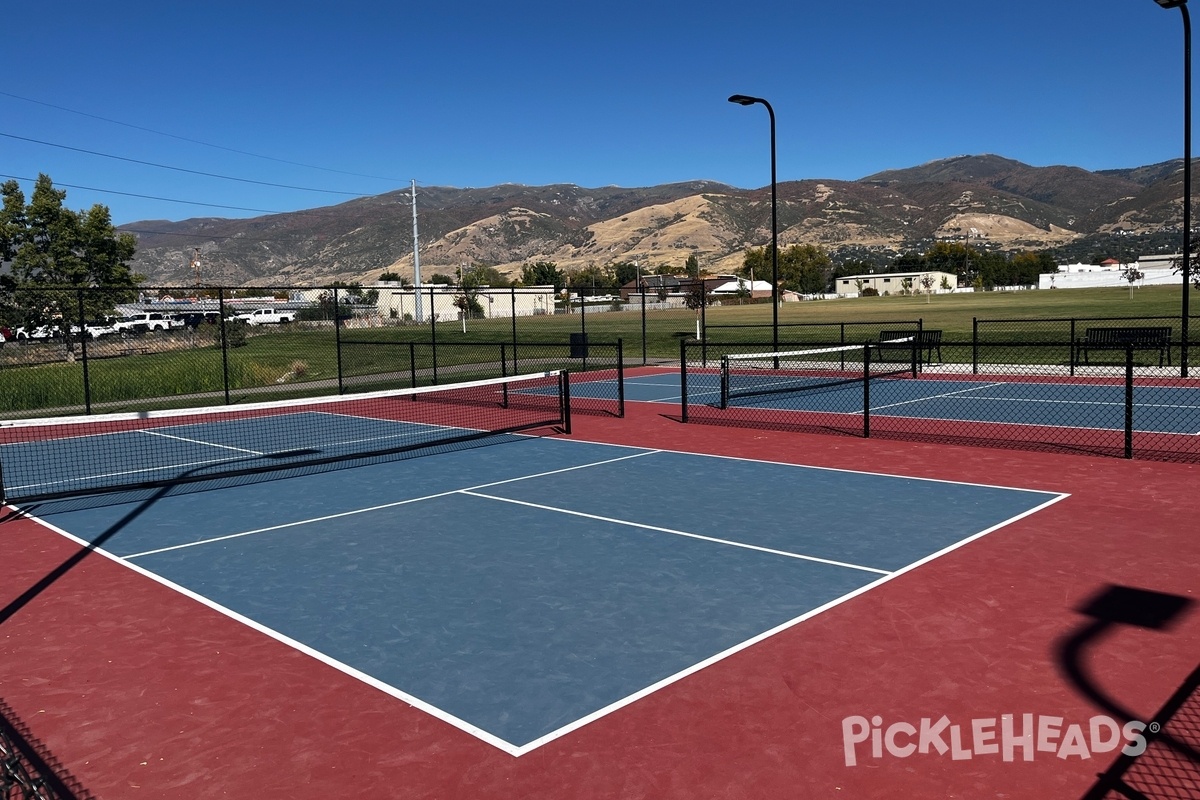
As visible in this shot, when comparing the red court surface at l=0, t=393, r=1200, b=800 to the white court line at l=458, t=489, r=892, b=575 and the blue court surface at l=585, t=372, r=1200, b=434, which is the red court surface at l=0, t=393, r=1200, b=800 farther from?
the blue court surface at l=585, t=372, r=1200, b=434

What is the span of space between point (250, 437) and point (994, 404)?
15.9 metres

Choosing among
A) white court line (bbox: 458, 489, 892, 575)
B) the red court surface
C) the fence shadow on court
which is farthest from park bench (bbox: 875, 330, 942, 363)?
the red court surface

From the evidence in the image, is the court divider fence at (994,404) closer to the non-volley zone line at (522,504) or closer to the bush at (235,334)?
the non-volley zone line at (522,504)

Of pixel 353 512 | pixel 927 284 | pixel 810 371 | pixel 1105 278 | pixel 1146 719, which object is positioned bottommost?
pixel 1146 719

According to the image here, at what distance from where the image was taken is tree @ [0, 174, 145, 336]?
44.9m

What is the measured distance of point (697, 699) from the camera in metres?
5.38

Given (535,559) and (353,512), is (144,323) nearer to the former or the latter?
(353,512)

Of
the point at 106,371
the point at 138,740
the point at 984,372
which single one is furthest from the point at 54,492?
the point at 984,372

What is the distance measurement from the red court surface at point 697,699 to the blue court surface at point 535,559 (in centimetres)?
29

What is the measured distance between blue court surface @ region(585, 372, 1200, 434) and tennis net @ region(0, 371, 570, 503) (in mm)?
4219

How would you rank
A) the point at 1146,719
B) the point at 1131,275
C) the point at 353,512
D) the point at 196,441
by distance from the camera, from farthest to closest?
the point at 1131,275 < the point at 196,441 < the point at 353,512 < the point at 1146,719

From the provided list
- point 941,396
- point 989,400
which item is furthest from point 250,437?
point 989,400

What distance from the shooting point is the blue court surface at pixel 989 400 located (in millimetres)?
16844

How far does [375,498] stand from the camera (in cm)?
1146
